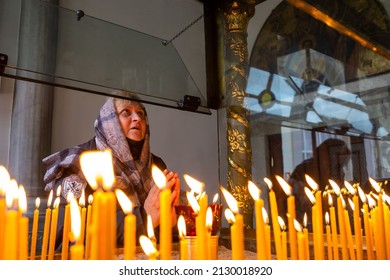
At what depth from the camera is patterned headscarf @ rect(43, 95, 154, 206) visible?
6.01ft

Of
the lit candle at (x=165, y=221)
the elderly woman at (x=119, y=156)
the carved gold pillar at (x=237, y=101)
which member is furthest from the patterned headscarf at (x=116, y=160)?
the lit candle at (x=165, y=221)

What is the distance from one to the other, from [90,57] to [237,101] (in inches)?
31.5

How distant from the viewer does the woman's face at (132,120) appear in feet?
6.64

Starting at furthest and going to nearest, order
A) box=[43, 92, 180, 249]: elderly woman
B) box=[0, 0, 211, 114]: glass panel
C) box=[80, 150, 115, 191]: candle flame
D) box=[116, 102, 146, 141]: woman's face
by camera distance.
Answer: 1. box=[116, 102, 146, 141]: woman's face
2. box=[43, 92, 180, 249]: elderly woman
3. box=[0, 0, 211, 114]: glass panel
4. box=[80, 150, 115, 191]: candle flame

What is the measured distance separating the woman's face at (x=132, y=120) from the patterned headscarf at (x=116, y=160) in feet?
0.11

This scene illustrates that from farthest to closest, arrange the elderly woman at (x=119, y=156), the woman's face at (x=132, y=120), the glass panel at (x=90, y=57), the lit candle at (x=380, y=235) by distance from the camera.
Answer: the woman's face at (x=132, y=120)
the elderly woman at (x=119, y=156)
the glass panel at (x=90, y=57)
the lit candle at (x=380, y=235)

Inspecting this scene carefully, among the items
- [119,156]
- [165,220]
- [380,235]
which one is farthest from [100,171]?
[119,156]

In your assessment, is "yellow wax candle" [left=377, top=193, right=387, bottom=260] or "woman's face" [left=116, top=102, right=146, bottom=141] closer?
"yellow wax candle" [left=377, top=193, right=387, bottom=260]

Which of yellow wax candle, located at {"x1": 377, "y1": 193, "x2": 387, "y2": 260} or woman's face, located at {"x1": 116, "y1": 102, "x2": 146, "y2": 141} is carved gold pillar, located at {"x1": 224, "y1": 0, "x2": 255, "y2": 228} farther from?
yellow wax candle, located at {"x1": 377, "y1": 193, "x2": 387, "y2": 260}

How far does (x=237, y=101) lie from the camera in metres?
1.85

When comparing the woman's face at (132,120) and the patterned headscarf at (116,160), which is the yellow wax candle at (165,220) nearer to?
the patterned headscarf at (116,160)

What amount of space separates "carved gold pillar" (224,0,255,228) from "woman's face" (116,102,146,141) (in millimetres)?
500

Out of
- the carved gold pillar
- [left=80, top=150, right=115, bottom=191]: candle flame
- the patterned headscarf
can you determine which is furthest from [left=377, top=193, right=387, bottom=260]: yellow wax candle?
the patterned headscarf
